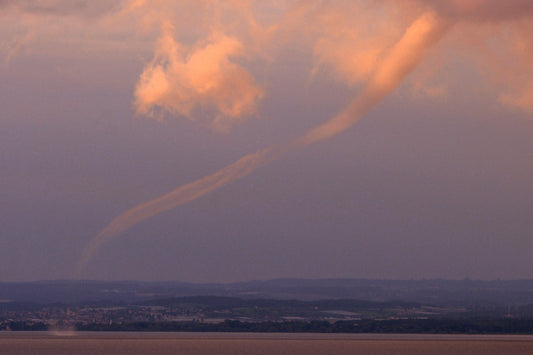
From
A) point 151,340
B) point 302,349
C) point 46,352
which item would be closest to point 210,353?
point 302,349

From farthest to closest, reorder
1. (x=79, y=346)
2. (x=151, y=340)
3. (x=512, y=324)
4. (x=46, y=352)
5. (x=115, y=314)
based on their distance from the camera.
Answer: (x=115, y=314) < (x=512, y=324) < (x=151, y=340) < (x=79, y=346) < (x=46, y=352)

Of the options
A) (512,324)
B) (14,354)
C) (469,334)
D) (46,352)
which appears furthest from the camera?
(512,324)

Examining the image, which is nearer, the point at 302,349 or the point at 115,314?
the point at 302,349

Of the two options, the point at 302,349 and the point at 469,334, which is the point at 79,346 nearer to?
the point at 302,349

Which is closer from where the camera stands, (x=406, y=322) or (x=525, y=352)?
(x=525, y=352)

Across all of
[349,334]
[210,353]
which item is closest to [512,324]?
[349,334]

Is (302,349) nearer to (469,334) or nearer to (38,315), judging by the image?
(469,334)
